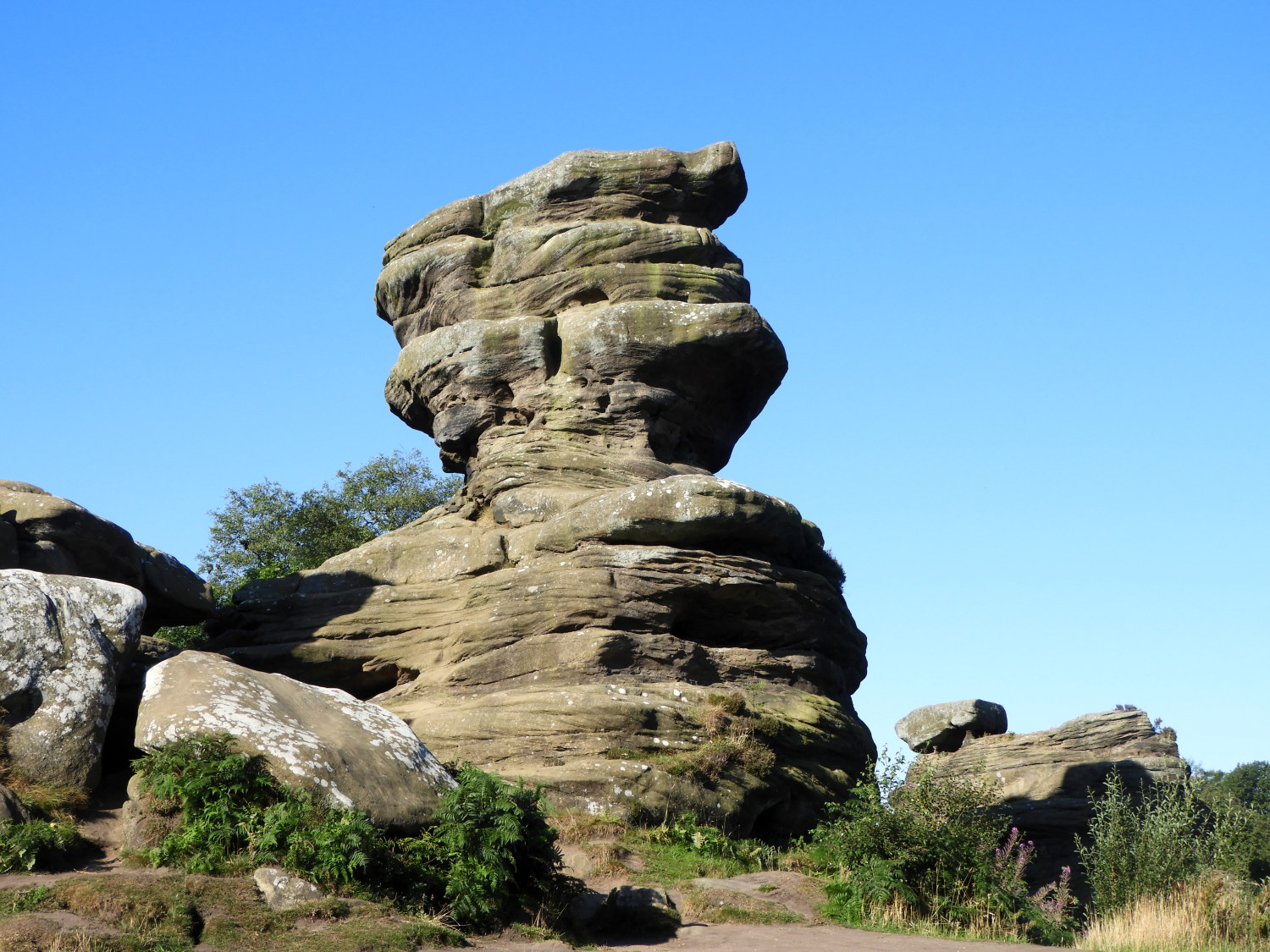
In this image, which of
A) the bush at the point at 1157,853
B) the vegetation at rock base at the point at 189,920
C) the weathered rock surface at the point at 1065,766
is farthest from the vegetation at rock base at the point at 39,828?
the weathered rock surface at the point at 1065,766

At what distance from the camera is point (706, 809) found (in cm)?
1944

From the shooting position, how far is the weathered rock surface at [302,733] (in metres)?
14.6

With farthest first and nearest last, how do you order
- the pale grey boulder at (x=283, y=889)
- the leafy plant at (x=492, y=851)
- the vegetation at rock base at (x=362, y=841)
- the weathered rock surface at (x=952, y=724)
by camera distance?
the weathered rock surface at (x=952, y=724) → the leafy plant at (x=492, y=851) → the vegetation at rock base at (x=362, y=841) → the pale grey boulder at (x=283, y=889)

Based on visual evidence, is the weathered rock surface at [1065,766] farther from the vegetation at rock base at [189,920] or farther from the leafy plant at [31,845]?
the leafy plant at [31,845]

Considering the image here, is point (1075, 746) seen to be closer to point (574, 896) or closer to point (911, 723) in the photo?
point (911, 723)

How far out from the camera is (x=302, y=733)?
15.2 metres

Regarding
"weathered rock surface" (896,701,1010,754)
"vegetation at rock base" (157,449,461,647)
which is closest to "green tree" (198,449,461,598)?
"vegetation at rock base" (157,449,461,647)

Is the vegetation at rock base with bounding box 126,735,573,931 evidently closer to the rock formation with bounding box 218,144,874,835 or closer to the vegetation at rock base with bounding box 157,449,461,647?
the rock formation with bounding box 218,144,874,835

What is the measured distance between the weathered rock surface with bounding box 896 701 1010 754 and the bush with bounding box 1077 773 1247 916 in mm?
18926

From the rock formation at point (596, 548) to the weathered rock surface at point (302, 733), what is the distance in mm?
3528

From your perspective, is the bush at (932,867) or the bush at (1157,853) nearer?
the bush at (932,867)

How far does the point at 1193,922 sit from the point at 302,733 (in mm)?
10983

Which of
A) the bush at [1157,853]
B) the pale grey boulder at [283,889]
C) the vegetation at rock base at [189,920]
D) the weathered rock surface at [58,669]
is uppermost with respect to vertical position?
the weathered rock surface at [58,669]

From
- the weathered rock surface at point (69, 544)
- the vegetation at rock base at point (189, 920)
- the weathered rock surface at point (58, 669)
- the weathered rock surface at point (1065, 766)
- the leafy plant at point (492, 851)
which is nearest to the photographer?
the vegetation at rock base at point (189, 920)
